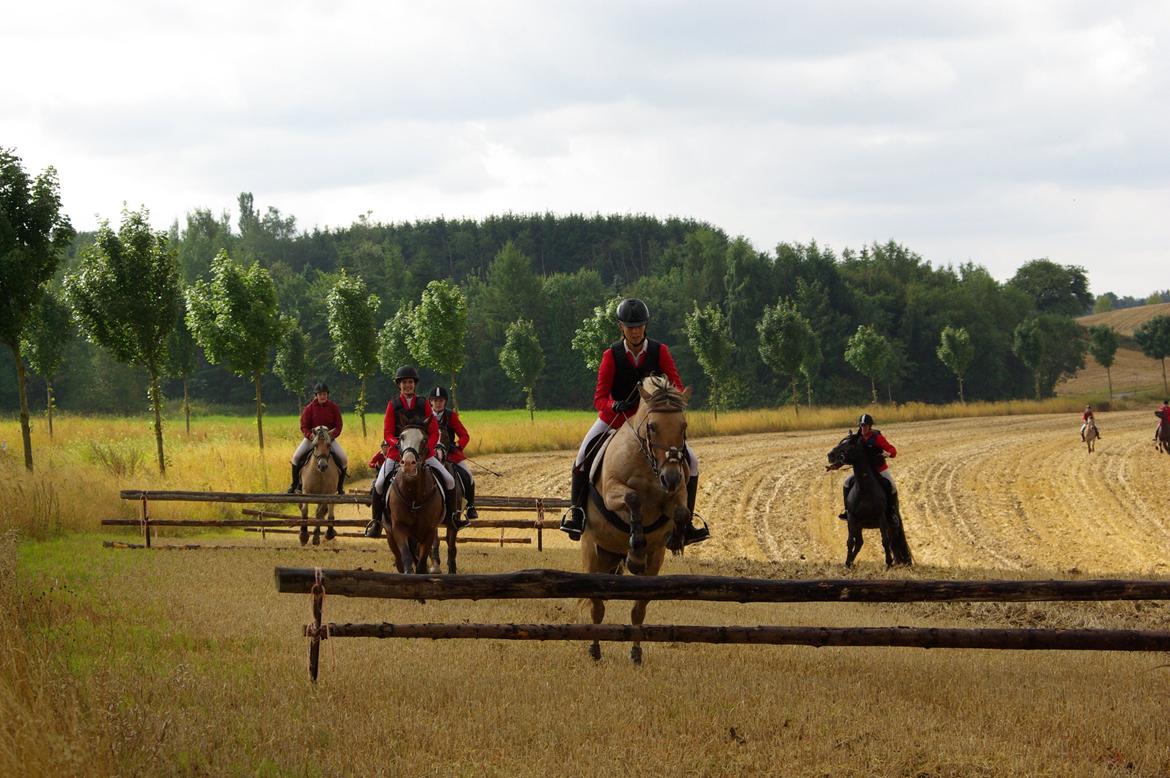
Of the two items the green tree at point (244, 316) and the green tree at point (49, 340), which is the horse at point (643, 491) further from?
the green tree at point (49, 340)

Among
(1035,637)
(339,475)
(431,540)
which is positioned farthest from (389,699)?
(339,475)

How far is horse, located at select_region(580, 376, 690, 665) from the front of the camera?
946cm

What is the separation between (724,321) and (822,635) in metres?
85.6

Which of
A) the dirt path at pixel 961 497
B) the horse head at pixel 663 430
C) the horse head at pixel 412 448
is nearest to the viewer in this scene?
the horse head at pixel 663 430

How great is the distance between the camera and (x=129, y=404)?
91.0 metres

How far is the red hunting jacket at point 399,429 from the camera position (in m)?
13.6

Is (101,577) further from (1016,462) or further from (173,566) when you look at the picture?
(1016,462)

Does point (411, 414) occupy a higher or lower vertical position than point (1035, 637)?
higher

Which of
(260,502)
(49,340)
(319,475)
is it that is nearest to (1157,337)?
(49,340)

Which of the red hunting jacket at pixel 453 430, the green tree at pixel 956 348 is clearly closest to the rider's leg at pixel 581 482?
the red hunting jacket at pixel 453 430

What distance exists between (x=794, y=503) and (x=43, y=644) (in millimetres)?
25493

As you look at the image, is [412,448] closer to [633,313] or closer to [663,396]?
[633,313]

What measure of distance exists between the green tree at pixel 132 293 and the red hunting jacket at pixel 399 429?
17.3 meters

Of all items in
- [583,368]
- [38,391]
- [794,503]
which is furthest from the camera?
[583,368]
